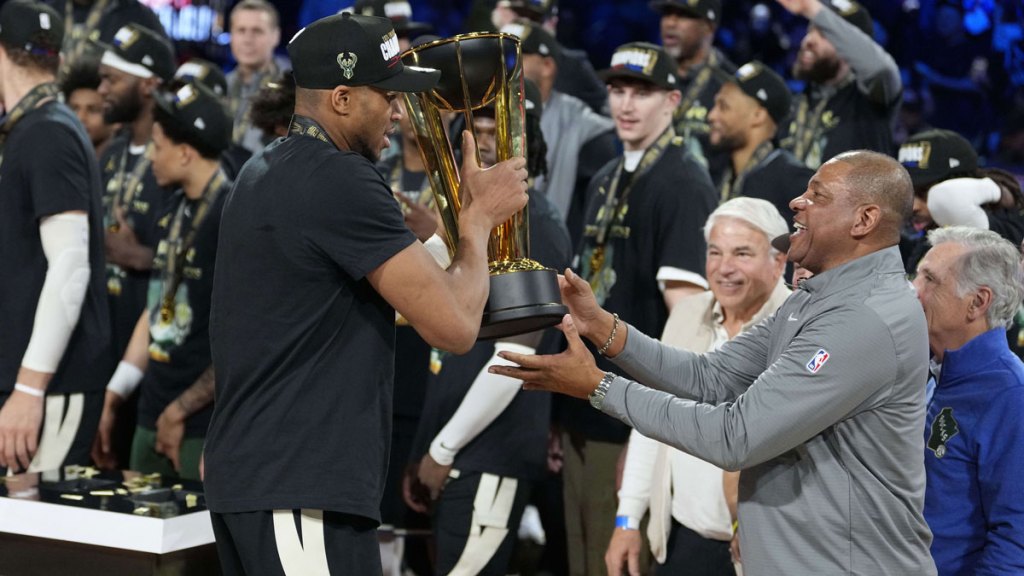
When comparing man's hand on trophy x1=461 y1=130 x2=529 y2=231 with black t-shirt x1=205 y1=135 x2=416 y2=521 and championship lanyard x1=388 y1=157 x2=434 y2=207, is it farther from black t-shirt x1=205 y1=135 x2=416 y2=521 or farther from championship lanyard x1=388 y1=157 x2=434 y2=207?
championship lanyard x1=388 y1=157 x2=434 y2=207

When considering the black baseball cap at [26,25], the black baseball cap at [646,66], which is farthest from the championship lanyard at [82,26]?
the black baseball cap at [646,66]

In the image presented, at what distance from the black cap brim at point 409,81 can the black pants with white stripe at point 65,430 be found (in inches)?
73.5

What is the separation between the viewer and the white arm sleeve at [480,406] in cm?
390

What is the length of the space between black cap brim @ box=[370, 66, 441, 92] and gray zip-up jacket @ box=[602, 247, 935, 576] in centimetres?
72

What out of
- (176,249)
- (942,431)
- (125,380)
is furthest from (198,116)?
(942,431)

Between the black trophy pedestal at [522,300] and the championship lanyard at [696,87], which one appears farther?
the championship lanyard at [696,87]

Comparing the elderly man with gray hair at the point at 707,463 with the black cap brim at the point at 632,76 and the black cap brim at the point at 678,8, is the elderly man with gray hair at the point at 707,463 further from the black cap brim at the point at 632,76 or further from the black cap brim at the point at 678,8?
the black cap brim at the point at 678,8

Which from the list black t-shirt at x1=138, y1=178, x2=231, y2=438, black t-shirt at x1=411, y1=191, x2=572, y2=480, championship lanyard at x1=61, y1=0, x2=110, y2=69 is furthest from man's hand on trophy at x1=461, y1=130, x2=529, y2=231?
championship lanyard at x1=61, y1=0, x2=110, y2=69

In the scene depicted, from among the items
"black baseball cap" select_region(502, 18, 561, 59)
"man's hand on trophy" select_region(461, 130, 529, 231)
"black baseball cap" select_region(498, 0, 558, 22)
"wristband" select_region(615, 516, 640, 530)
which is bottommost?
"wristband" select_region(615, 516, 640, 530)

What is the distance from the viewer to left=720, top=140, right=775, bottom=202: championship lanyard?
16.8ft

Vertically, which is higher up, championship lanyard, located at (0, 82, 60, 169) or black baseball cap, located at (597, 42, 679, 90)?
black baseball cap, located at (597, 42, 679, 90)

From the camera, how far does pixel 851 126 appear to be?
218 inches

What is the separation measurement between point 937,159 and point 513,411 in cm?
156

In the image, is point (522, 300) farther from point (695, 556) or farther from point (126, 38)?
point (126, 38)
